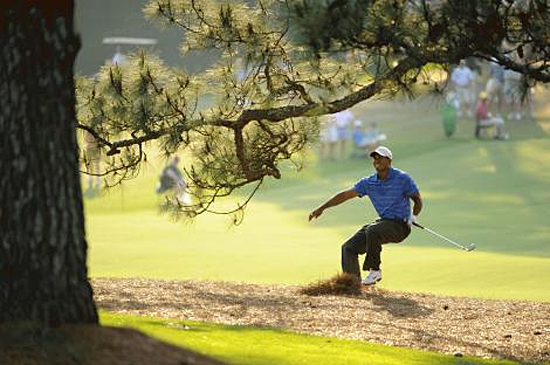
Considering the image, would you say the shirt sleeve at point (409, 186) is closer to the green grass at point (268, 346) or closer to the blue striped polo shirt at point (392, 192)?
the blue striped polo shirt at point (392, 192)

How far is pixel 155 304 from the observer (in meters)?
9.63

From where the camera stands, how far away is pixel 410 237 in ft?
60.1

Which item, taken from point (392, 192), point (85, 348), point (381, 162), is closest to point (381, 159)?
point (381, 162)

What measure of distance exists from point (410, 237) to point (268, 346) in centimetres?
1121

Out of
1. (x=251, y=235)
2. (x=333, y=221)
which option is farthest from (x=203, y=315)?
(x=333, y=221)

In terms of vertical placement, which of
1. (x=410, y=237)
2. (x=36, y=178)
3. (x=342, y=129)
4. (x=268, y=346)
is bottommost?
(x=410, y=237)

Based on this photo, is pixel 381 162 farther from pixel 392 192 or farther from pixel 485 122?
pixel 485 122

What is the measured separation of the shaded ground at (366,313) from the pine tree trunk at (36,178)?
3.15 metres

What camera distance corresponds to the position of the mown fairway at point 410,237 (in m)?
14.3

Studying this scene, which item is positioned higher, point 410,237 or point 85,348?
point 85,348

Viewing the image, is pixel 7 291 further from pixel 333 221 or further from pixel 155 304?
pixel 333 221

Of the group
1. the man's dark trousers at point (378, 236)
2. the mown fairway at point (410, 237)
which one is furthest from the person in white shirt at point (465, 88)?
the man's dark trousers at point (378, 236)

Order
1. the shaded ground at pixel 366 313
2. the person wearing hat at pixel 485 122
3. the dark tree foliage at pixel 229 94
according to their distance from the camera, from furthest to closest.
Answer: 1. the person wearing hat at pixel 485 122
2. the dark tree foliage at pixel 229 94
3. the shaded ground at pixel 366 313

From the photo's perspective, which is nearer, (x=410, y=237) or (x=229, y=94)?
(x=229, y=94)
